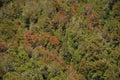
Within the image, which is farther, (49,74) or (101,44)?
(101,44)

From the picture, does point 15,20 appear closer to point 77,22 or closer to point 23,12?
point 23,12

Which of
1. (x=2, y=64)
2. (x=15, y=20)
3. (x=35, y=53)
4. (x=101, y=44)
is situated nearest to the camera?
(x=2, y=64)

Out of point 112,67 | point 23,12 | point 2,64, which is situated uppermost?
point 23,12

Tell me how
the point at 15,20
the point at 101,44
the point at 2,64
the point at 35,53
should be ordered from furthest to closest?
the point at 15,20, the point at 101,44, the point at 35,53, the point at 2,64

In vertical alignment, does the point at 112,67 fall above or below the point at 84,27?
below

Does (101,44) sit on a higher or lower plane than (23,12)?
lower

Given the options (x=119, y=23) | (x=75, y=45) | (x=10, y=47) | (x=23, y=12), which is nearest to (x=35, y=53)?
(x=10, y=47)

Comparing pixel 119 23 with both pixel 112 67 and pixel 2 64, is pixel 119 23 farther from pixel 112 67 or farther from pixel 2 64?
pixel 2 64

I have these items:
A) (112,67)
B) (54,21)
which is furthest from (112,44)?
(54,21)

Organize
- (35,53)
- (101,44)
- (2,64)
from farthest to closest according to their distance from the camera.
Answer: (101,44)
(35,53)
(2,64)
